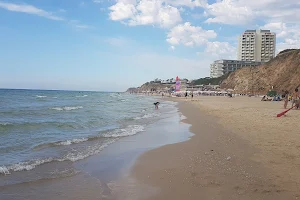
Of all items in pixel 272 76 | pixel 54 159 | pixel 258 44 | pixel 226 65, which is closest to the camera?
pixel 54 159

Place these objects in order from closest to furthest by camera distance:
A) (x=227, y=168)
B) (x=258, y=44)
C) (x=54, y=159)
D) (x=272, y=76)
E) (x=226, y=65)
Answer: (x=227, y=168) < (x=54, y=159) < (x=272, y=76) < (x=226, y=65) < (x=258, y=44)

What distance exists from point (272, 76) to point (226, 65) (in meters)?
86.5

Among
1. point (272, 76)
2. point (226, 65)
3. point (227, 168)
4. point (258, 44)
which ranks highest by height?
point (258, 44)

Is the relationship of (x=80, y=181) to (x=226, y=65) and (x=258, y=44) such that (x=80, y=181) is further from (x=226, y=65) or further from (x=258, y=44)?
(x=258, y=44)

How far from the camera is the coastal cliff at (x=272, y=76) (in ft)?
205

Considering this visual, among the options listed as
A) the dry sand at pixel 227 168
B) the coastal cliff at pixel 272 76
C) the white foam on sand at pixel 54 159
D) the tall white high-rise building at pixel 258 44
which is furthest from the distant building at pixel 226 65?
the white foam on sand at pixel 54 159

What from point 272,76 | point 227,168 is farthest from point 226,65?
point 227,168

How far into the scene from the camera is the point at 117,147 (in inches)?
407

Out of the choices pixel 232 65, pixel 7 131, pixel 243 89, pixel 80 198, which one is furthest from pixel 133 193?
pixel 232 65

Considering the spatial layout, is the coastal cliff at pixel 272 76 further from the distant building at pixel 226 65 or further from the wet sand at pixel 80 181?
the distant building at pixel 226 65

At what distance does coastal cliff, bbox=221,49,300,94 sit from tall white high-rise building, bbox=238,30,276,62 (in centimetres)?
6788

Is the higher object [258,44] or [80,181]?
[258,44]

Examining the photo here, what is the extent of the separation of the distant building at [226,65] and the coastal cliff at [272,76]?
2243 inches

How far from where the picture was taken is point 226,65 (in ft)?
521
